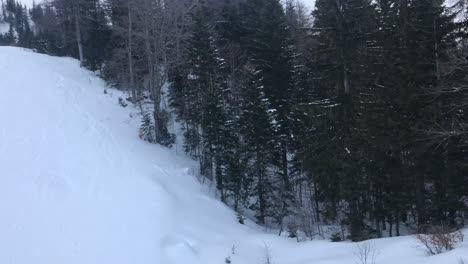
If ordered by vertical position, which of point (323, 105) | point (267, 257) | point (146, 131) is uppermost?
point (323, 105)

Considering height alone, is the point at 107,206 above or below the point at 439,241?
below

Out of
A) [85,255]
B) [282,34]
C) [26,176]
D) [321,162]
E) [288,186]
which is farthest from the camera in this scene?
[282,34]

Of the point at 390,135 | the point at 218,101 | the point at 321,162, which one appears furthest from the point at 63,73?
the point at 390,135

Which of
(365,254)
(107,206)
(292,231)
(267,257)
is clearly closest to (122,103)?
(107,206)

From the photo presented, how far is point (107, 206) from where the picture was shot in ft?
49.7

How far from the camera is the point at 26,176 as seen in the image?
634 inches

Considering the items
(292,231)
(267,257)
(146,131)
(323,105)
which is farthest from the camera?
(146,131)

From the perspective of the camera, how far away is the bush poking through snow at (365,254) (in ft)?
35.2

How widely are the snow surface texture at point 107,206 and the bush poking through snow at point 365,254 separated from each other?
0.16 metres

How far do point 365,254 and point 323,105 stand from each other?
9675 millimetres

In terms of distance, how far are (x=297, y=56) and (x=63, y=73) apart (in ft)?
61.8

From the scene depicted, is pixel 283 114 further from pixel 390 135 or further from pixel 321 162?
pixel 390 135

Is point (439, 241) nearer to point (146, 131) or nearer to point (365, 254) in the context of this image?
point (365, 254)

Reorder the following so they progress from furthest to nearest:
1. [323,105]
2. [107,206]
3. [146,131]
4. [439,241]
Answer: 1. [146,131]
2. [323,105]
3. [107,206]
4. [439,241]
